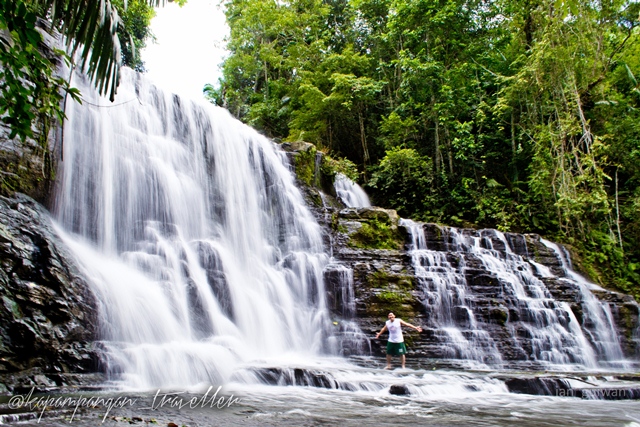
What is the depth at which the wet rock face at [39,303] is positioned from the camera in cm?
632

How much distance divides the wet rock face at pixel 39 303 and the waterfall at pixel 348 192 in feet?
39.4

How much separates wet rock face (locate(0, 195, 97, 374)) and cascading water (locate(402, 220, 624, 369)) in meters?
7.59

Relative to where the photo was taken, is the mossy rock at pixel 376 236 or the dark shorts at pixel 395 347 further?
the mossy rock at pixel 376 236

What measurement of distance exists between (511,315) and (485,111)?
1262cm

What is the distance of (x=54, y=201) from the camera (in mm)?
9172

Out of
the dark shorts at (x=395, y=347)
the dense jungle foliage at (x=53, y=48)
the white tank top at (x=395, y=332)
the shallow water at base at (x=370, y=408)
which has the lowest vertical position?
the shallow water at base at (x=370, y=408)

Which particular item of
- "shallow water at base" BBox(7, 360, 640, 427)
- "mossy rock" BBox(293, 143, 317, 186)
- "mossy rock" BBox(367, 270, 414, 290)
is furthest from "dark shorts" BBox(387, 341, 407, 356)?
"mossy rock" BBox(293, 143, 317, 186)

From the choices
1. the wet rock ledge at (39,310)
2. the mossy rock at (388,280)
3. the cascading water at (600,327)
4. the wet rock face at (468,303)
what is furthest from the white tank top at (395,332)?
the cascading water at (600,327)

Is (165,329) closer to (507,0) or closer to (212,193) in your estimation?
(212,193)

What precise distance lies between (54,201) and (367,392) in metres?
7.15

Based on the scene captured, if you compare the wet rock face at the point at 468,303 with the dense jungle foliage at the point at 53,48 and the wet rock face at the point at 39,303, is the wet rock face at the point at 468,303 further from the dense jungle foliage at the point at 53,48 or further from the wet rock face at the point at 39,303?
the dense jungle foliage at the point at 53,48

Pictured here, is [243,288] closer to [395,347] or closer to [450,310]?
[395,347]

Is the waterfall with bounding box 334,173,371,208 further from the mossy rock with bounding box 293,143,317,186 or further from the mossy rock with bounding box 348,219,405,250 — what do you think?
the mossy rock with bounding box 348,219,405,250

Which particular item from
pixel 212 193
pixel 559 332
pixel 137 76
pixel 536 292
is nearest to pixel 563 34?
pixel 536 292
